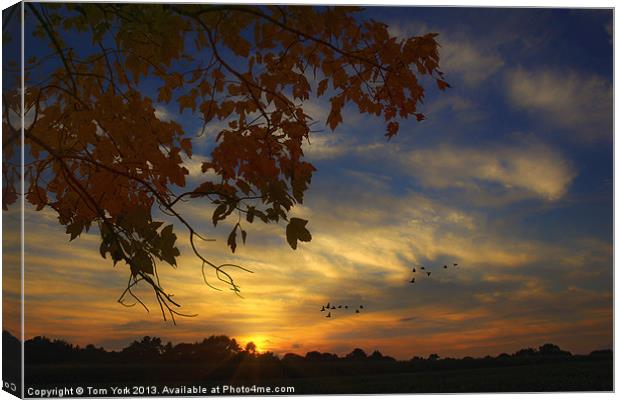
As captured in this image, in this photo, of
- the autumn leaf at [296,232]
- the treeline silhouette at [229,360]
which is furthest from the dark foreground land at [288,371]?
the autumn leaf at [296,232]

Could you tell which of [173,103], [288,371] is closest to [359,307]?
[288,371]

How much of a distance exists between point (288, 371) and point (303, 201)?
1081mm

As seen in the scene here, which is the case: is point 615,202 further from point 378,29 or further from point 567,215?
point 378,29

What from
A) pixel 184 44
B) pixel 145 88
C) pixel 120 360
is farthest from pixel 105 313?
pixel 184 44

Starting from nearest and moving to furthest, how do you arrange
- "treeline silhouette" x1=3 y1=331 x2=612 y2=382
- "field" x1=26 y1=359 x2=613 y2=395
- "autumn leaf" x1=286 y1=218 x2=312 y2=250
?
"autumn leaf" x1=286 y1=218 x2=312 y2=250, "treeline silhouette" x1=3 y1=331 x2=612 y2=382, "field" x1=26 y1=359 x2=613 y2=395

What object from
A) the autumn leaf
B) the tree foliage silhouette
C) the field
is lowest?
the field

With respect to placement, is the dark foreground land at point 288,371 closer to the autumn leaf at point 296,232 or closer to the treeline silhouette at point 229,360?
the treeline silhouette at point 229,360

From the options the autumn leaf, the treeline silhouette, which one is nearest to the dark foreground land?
the treeline silhouette

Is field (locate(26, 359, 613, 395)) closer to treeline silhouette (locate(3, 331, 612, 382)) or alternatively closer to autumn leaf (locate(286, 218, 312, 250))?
treeline silhouette (locate(3, 331, 612, 382))

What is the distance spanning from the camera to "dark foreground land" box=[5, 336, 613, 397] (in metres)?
5.15

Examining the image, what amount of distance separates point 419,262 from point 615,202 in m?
1.33

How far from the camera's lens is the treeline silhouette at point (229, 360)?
511cm

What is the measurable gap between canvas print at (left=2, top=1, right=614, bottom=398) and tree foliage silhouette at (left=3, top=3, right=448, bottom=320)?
13 millimetres

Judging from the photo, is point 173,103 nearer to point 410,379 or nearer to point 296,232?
point 296,232
